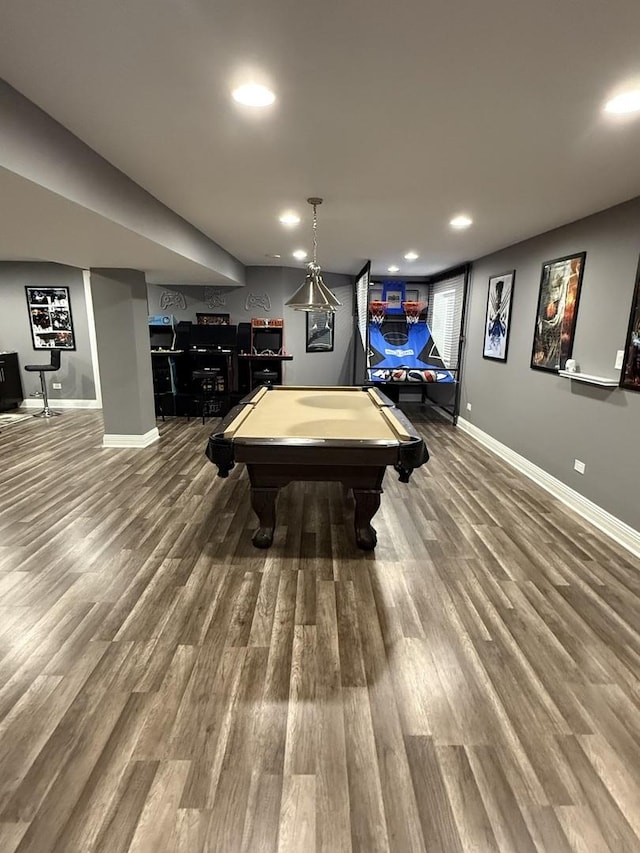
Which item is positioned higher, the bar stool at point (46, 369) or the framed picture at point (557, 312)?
the framed picture at point (557, 312)

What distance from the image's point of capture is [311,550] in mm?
3008

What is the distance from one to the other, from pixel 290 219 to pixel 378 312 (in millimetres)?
4232

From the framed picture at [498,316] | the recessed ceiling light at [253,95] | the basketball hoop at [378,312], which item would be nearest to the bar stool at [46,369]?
the basketball hoop at [378,312]

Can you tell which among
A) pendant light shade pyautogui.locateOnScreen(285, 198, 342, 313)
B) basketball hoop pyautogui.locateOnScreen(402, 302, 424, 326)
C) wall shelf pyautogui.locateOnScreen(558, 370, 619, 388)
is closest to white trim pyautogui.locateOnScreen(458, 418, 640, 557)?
wall shelf pyautogui.locateOnScreen(558, 370, 619, 388)

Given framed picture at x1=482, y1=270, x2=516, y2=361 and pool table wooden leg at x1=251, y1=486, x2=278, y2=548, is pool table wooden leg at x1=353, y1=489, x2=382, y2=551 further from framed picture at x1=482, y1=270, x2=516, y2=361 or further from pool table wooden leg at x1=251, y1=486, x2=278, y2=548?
framed picture at x1=482, y1=270, x2=516, y2=361

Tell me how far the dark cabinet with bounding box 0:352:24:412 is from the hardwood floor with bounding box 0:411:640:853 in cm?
475

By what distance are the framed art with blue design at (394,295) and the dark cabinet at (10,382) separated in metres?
6.62

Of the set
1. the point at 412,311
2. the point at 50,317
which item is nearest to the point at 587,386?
the point at 412,311

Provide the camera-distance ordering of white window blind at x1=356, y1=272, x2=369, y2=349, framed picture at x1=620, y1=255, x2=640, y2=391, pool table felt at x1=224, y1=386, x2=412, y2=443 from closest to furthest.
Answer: pool table felt at x1=224, y1=386, x2=412, y2=443 → framed picture at x1=620, y1=255, x2=640, y2=391 → white window blind at x1=356, y1=272, x2=369, y2=349

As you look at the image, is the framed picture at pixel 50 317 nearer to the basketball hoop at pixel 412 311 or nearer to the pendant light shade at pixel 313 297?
the pendant light shade at pixel 313 297

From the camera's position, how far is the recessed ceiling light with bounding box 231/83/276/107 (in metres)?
1.72

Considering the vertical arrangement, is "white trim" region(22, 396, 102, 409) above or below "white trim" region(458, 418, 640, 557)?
above

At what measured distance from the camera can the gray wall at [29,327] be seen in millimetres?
7172

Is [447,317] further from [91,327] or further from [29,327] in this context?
[29,327]
